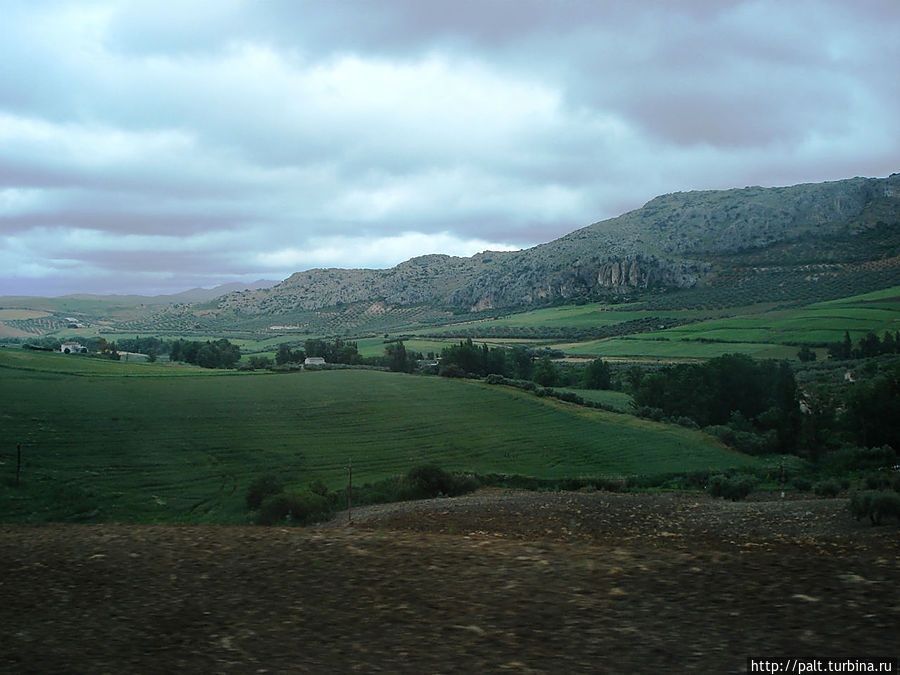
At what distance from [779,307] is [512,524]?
76.3 m

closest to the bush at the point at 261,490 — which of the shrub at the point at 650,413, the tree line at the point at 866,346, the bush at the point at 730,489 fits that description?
the bush at the point at 730,489

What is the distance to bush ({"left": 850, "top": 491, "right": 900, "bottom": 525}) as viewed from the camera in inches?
530

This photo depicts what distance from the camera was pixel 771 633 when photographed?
5430 mm

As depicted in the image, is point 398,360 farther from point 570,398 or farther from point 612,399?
point 612,399

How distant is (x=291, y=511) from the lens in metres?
21.4

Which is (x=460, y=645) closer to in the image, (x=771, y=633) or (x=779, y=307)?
(x=771, y=633)

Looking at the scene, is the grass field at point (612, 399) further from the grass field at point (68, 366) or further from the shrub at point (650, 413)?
the grass field at point (68, 366)

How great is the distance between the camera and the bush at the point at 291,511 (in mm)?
21281

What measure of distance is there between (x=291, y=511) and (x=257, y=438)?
423 inches

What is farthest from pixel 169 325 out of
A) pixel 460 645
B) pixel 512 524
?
pixel 460 645

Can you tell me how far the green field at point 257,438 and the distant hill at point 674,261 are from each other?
5896 centimetres

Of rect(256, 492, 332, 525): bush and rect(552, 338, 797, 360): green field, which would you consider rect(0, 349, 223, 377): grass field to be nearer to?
rect(256, 492, 332, 525): bush

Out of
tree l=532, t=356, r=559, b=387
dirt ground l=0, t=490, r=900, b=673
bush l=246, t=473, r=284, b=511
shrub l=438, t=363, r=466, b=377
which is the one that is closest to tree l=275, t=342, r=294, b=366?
shrub l=438, t=363, r=466, b=377

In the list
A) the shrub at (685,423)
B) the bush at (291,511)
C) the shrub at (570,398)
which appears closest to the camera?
the bush at (291,511)
